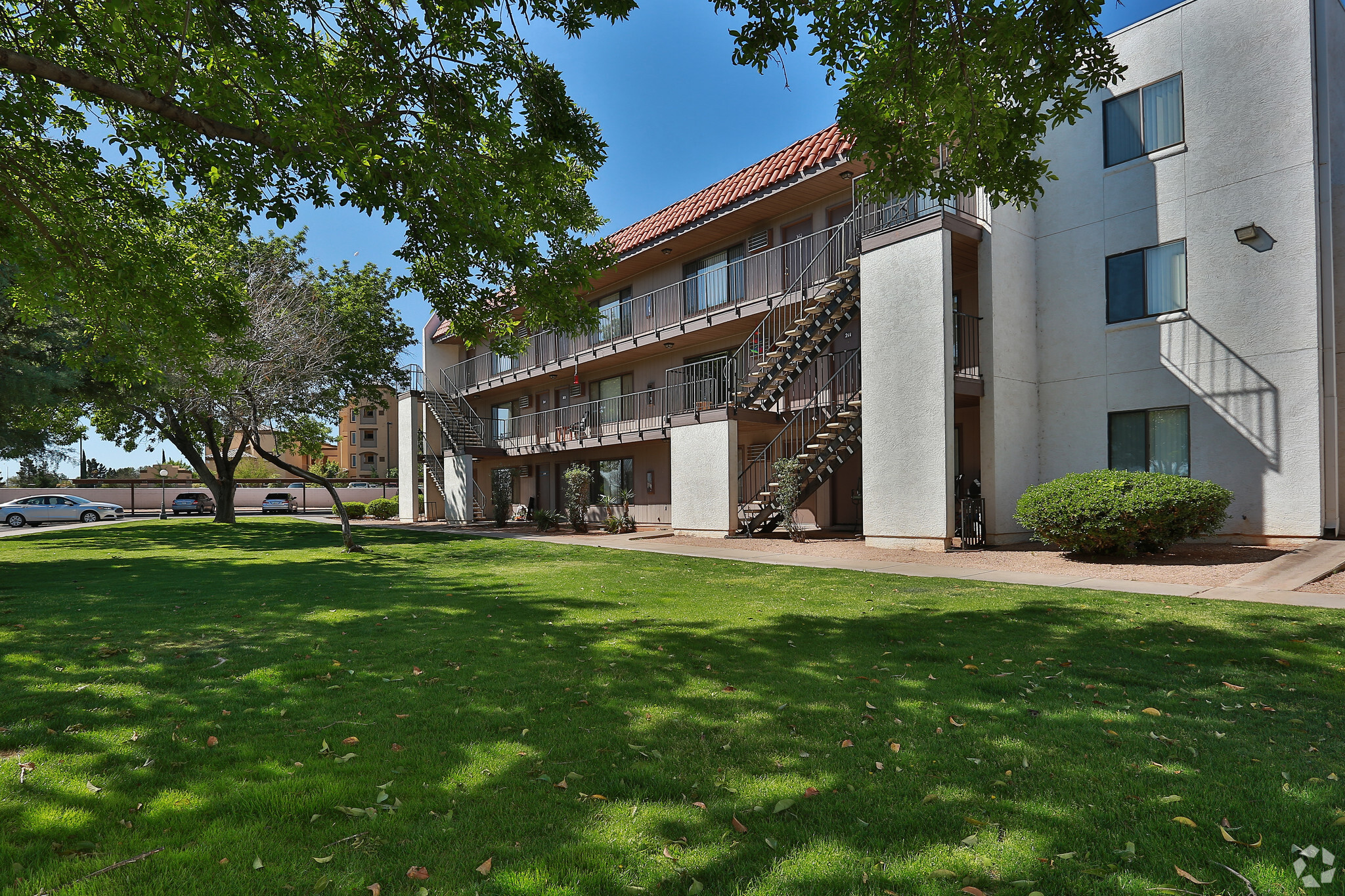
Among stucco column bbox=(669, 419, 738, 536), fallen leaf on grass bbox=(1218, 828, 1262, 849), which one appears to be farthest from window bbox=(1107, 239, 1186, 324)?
fallen leaf on grass bbox=(1218, 828, 1262, 849)

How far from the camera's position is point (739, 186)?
65.0ft

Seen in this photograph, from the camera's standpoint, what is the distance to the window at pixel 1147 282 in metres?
13.8

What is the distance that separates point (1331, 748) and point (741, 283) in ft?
58.6

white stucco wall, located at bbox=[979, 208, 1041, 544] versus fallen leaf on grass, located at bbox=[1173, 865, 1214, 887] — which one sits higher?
white stucco wall, located at bbox=[979, 208, 1041, 544]

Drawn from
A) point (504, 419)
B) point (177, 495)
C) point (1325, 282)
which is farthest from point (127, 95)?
point (177, 495)

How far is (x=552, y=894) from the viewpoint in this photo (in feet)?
7.86

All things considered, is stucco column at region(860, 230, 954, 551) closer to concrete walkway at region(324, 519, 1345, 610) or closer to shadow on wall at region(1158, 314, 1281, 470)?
concrete walkway at region(324, 519, 1345, 610)

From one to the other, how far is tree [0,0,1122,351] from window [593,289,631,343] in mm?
14867

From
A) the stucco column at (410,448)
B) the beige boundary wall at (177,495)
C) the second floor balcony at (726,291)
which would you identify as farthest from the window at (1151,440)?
the beige boundary wall at (177,495)

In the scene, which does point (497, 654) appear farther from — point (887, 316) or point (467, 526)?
point (467, 526)

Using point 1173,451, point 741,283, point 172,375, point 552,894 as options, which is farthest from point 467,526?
point 552,894

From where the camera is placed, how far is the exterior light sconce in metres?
12.6

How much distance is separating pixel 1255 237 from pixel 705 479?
1202cm

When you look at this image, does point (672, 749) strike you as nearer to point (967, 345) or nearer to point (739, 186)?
point (967, 345)
